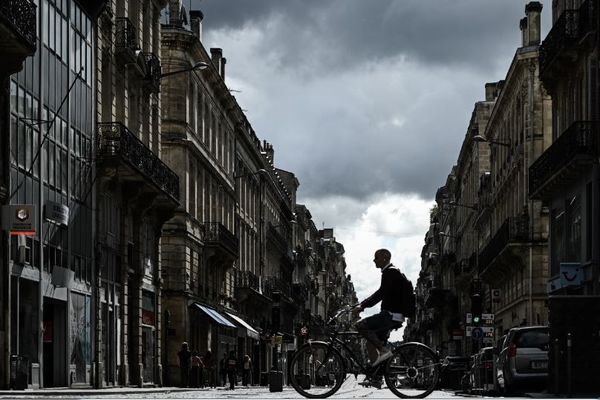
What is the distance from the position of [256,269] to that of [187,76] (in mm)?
32410

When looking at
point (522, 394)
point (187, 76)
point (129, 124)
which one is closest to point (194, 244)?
point (187, 76)

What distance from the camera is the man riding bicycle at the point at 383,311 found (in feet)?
63.5

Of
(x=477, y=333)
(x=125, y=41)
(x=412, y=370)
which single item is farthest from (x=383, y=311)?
(x=477, y=333)

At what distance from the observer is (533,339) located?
2962 cm

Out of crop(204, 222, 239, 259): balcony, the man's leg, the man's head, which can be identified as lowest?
the man's leg

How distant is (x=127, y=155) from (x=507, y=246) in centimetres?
2452

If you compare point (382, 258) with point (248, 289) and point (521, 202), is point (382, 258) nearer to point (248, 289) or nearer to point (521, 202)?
point (521, 202)

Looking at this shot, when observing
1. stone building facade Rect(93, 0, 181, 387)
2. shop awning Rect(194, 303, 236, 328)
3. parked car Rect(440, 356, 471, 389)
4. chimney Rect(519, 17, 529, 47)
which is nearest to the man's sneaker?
stone building facade Rect(93, 0, 181, 387)

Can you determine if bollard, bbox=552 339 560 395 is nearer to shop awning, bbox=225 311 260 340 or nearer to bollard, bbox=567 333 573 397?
bollard, bbox=567 333 573 397

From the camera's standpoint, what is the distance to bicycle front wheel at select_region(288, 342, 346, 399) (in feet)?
63.0

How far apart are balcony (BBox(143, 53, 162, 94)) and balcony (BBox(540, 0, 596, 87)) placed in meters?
13.3

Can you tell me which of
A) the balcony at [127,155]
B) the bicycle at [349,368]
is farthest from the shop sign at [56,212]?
the bicycle at [349,368]

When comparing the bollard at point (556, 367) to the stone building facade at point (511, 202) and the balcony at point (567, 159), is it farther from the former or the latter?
the stone building facade at point (511, 202)

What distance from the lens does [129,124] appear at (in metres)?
48.5
